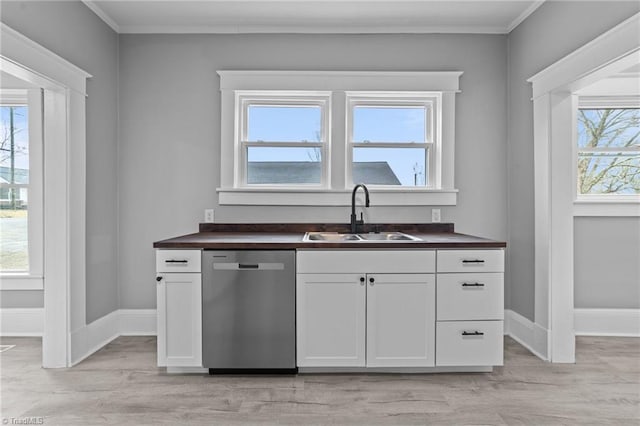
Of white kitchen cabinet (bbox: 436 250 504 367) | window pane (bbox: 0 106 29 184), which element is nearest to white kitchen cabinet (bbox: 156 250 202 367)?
white kitchen cabinet (bbox: 436 250 504 367)

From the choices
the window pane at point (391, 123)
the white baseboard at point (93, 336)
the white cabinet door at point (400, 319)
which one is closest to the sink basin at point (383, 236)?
the white cabinet door at point (400, 319)

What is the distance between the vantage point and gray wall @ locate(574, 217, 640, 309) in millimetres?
3391

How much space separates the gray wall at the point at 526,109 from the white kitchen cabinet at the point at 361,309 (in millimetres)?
Result: 1138

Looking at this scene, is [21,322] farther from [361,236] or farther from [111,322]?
[361,236]

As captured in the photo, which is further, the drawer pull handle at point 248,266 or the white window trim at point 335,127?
the white window trim at point 335,127

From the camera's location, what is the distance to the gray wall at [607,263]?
339cm

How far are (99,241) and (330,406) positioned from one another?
86.0 inches

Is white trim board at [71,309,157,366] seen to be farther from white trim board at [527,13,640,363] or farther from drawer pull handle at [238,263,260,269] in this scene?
white trim board at [527,13,640,363]

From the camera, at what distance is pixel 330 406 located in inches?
85.9

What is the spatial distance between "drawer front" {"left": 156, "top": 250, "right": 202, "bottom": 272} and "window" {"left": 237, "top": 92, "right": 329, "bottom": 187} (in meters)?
1.05

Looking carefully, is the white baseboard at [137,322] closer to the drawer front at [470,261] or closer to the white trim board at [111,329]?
the white trim board at [111,329]

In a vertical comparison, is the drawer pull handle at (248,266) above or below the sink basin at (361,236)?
below

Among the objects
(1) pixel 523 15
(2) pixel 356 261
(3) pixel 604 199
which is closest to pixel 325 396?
(2) pixel 356 261

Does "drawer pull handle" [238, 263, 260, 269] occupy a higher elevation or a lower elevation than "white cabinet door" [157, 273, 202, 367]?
higher
